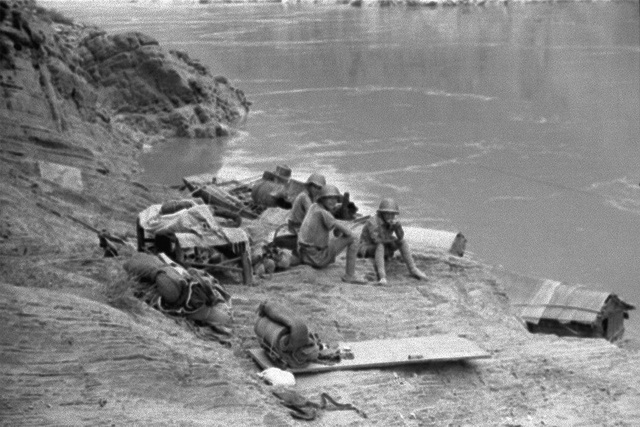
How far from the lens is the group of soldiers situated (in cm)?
1301

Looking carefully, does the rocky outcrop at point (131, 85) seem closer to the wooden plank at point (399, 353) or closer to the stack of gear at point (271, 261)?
the stack of gear at point (271, 261)

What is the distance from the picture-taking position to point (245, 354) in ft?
33.2

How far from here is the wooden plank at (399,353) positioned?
32.4 feet

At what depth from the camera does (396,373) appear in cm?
994

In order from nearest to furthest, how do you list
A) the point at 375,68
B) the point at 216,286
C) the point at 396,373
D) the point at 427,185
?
1. the point at 396,373
2. the point at 216,286
3. the point at 427,185
4. the point at 375,68

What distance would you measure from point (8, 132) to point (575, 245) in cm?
1035

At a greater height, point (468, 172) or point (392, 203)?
point (392, 203)

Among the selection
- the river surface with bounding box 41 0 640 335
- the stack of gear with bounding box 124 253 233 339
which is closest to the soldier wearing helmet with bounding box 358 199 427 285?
the stack of gear with bounding box 124 253 233 339

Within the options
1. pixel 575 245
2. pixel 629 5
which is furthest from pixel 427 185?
pixel 629 5

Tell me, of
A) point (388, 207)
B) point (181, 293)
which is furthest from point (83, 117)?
point (181, 293)

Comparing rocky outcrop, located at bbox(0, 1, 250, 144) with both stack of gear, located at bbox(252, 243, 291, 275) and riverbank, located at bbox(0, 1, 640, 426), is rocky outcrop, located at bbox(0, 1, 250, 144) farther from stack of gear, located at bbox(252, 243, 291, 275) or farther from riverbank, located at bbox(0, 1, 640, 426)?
stack of gear, located at bbox(252, 243, 291, 275)

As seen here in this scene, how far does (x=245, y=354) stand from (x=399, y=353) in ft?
4.59

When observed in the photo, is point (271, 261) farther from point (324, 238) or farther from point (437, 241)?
point (437, 241)

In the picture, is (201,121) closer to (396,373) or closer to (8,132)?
(8,132)
